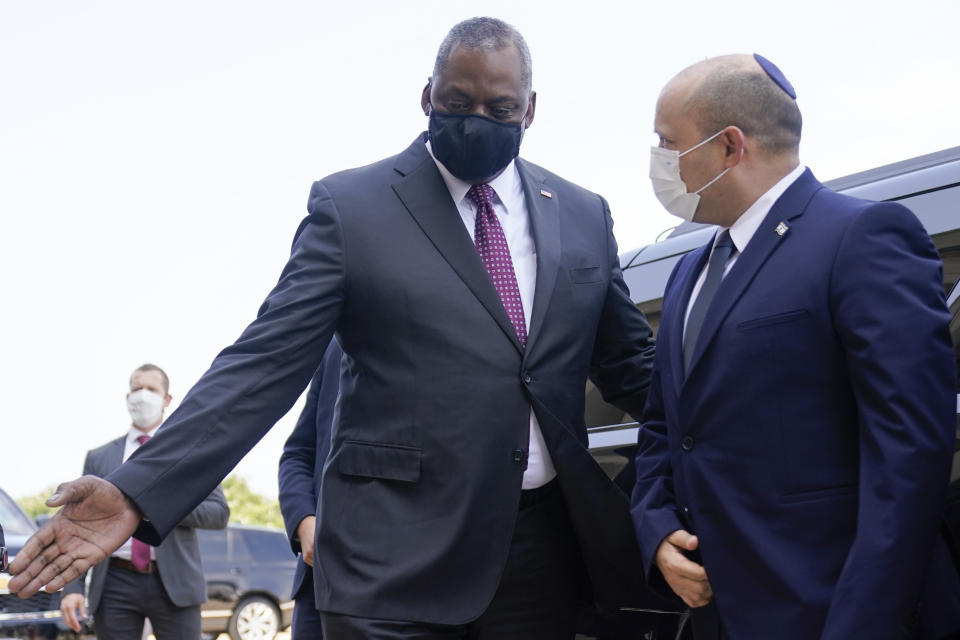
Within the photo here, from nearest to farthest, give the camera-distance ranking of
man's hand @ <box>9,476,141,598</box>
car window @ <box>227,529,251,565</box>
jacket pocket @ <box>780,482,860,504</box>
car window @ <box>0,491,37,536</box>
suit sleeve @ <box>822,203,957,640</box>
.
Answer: suit sleeve @ <box>822,203,957,640</box> → jacket pocket @ <box>780,482,860,504</box> → man's hand @ <box>9,476,141,598</box> → car window @ <box>0,491,37,536</box> → car window @ <box>227,529,251,565</box>

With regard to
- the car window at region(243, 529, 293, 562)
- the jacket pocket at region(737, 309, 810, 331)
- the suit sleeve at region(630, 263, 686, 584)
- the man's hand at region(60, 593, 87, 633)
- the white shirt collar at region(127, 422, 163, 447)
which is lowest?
the car window at region(243, 529, 293, 562)

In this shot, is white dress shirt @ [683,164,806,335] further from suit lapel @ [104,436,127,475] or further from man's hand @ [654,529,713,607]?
suit lapel @ [104,436,127,475]

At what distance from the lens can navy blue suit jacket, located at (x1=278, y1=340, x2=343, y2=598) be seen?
14.3 ft

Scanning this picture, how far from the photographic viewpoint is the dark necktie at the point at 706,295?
8.64 feet

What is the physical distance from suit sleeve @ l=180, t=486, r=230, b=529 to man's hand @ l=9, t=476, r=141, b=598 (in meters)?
4.37

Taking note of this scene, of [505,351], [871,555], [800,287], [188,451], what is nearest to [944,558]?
[871,555]

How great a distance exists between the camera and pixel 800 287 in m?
2.40

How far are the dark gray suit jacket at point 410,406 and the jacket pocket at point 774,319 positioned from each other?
1.98ft

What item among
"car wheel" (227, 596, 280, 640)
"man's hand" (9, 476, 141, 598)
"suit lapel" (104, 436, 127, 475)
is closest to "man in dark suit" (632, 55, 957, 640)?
"man's hand" (9, 476, 141, 598)

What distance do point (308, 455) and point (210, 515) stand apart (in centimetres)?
262

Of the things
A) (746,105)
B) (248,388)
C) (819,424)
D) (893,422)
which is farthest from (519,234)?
(893,422)

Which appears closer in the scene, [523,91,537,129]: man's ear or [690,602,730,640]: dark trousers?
[690,602,730,640]: dark trousers

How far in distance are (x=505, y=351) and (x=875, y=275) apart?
0.92m

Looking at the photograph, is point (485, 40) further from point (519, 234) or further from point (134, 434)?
point (134, 434)
